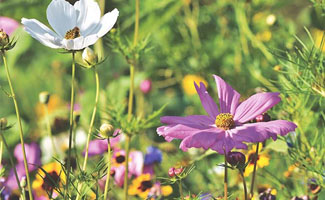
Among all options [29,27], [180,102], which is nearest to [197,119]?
[29,27]

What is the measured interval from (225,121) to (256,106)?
0.03 m

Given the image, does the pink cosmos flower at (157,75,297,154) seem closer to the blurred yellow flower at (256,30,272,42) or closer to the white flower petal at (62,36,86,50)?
the white flower petal at (62,36,86,50)

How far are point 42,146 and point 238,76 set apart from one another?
45cm

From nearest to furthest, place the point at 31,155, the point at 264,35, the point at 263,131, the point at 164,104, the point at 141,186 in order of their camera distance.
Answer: the point at 263,131
the point at 141,186
the point at 31,155
the point at 164,104
the point at 264,35

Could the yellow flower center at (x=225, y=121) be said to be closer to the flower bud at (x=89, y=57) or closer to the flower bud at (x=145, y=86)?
the flower bud at (x=89, y=57)

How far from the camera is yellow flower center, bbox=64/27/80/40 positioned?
55cm

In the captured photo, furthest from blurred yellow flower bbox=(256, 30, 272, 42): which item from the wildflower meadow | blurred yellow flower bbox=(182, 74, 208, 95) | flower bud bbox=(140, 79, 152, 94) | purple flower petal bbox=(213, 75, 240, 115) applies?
purple flower petal bbox=(213, 75, 240, 115)

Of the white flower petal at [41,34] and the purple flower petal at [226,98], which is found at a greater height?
the white flower petal at [41,34]

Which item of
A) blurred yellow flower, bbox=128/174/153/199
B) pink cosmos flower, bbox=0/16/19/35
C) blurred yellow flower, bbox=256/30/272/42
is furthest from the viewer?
blurred yellow flower, bbox=256/30/272/42

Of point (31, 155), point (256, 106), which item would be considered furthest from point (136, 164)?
point (256, 106)

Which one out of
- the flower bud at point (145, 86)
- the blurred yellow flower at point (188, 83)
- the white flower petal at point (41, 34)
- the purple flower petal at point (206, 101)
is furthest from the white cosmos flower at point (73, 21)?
the blurred yellow flower at point (188, 83)

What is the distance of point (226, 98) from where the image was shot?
57 cm

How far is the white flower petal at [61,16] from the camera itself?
0.57 meters

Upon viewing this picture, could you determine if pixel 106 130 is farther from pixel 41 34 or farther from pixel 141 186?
pixel 141 186
